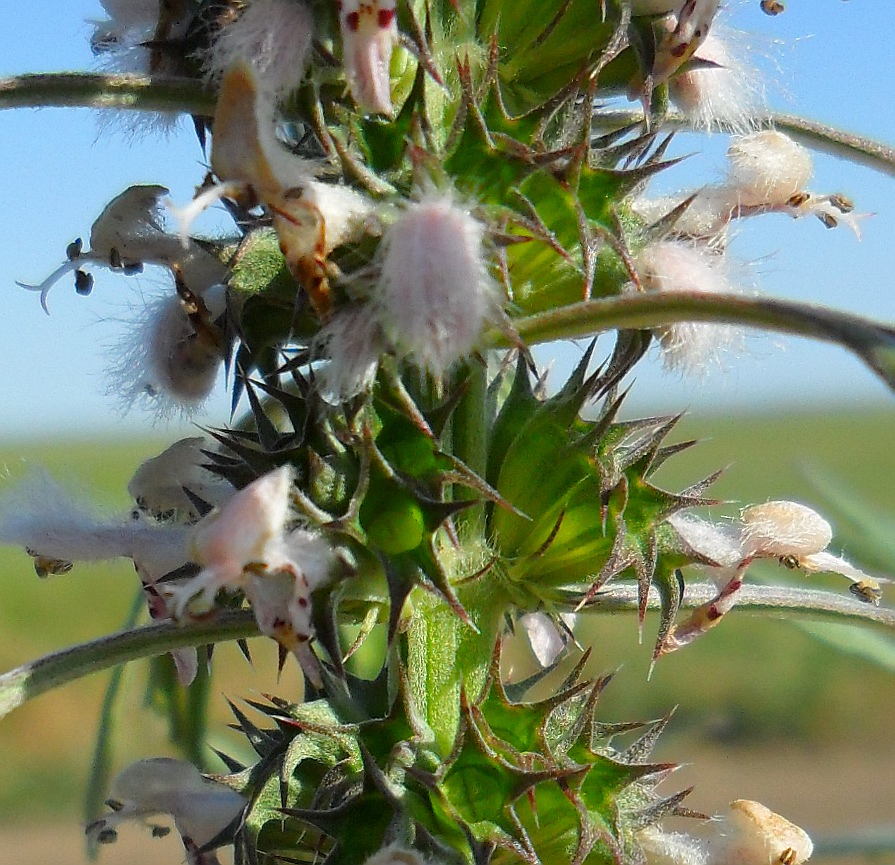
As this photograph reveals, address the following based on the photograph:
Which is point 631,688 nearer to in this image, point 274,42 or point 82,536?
point 82,536

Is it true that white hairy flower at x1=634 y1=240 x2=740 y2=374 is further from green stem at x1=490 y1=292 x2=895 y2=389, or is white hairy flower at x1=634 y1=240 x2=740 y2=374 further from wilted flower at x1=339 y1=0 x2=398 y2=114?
wilted flower at x1=339 y1=0 x2=398 y2=114

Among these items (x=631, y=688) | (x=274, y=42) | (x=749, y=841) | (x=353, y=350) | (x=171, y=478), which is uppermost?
(x=274, y=42)

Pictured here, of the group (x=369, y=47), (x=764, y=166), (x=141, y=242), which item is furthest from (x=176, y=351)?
(x=764, y=166)

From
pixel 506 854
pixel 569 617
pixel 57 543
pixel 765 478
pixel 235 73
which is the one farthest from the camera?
pixel 765 478

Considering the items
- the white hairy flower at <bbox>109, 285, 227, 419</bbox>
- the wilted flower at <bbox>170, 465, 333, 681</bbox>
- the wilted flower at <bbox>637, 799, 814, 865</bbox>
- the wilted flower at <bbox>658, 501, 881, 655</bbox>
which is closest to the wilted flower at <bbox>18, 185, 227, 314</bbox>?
the white hairy flower at <bbox>109, 285, 227, 419</bbox>

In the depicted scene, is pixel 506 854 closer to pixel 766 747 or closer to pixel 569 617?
pixel 569 617

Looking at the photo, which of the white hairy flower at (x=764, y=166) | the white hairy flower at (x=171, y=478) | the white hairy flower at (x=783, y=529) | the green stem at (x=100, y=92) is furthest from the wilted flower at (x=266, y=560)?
the white hairy flower at (x=764, y=166)

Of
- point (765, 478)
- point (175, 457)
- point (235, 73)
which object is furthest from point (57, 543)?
point (765, 478)
